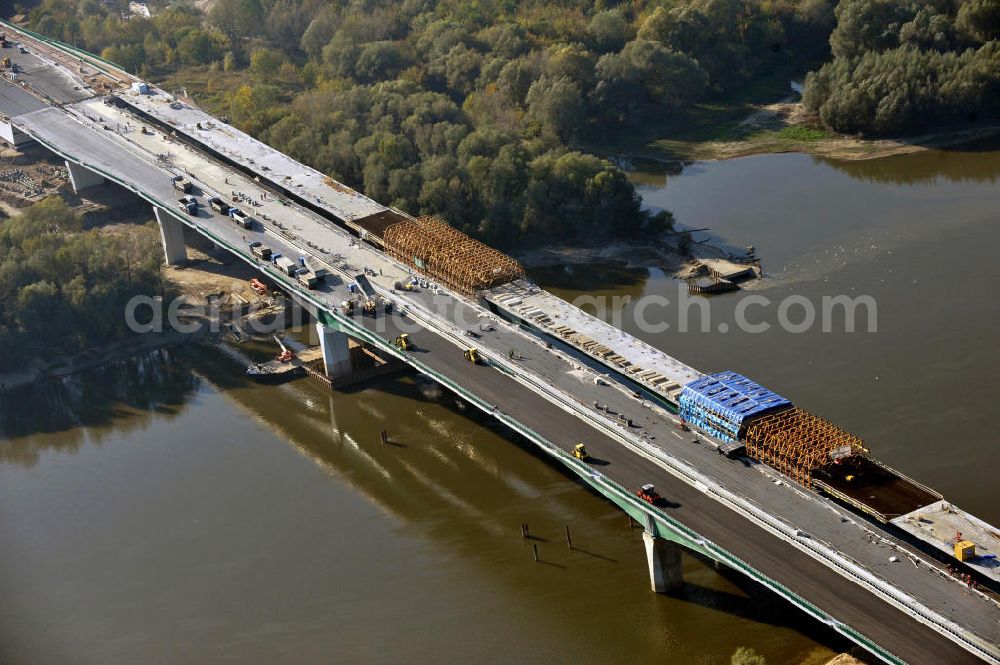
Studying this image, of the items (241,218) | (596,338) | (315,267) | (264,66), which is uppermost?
(264,66)

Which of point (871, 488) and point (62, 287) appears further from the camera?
point (62, 287)

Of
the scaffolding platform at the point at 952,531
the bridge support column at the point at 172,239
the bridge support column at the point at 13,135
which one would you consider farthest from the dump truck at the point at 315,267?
the bridge support column at the point at 13,135

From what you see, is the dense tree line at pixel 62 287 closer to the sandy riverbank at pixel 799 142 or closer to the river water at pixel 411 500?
the river water at pixel 411 500

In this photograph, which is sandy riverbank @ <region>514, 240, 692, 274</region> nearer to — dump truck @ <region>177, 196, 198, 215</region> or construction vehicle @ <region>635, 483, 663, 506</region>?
dump truck @ <region>177, 196, 198, 215</region>

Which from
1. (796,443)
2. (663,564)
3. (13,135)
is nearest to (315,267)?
(663,564)

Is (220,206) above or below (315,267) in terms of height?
above

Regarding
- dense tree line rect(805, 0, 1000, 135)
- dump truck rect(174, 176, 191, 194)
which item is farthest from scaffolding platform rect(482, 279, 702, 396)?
dense tree line rect(805, 0, 1000, 135)

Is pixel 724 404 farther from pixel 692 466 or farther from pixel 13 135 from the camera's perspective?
pixel 13 135
